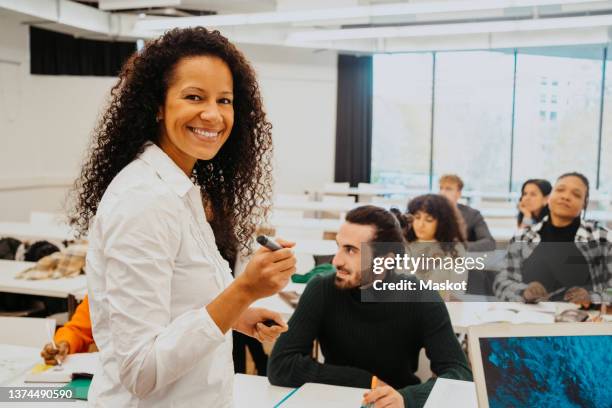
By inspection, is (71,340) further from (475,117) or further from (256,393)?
(475,117)

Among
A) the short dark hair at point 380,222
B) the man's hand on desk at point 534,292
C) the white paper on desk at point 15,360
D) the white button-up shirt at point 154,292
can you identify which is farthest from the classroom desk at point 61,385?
the man's hand on desk at point 534,292

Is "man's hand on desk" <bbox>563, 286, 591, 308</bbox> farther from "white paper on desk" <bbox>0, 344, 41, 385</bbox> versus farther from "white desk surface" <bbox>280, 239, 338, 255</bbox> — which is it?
"white paper on desk" <bbox>0, 344, 41, 385</bbox>

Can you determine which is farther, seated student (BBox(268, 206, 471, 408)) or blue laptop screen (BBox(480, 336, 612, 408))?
seated student (BBox(268, 206, 471, 408))

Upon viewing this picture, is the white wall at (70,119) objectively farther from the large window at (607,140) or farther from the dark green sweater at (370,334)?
the dark green sweater at (370,334)

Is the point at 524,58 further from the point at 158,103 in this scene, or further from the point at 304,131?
the point at 158,103

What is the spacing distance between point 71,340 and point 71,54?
7.92 m

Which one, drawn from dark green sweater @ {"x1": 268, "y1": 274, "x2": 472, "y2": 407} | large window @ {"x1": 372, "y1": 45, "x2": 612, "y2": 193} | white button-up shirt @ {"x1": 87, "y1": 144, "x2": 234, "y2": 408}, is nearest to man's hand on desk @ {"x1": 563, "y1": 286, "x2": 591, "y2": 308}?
dark green sweater @ {"x1": 268, "y1": 274, "x2": 472, "y2": 407}

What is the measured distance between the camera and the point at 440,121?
10.4 meters

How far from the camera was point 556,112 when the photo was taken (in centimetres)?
996

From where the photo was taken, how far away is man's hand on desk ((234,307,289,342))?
1426 millimetres

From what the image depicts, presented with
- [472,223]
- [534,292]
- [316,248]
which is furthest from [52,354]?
[472,223]

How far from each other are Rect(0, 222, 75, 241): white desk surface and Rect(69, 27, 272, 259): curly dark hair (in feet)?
12.2

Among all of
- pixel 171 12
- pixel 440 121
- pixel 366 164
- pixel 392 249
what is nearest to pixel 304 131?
pixel 366 164

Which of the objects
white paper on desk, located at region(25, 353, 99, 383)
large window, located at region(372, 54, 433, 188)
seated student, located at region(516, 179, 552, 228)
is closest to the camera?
white paper on desk, located at region(25, 353, 99, 383)
